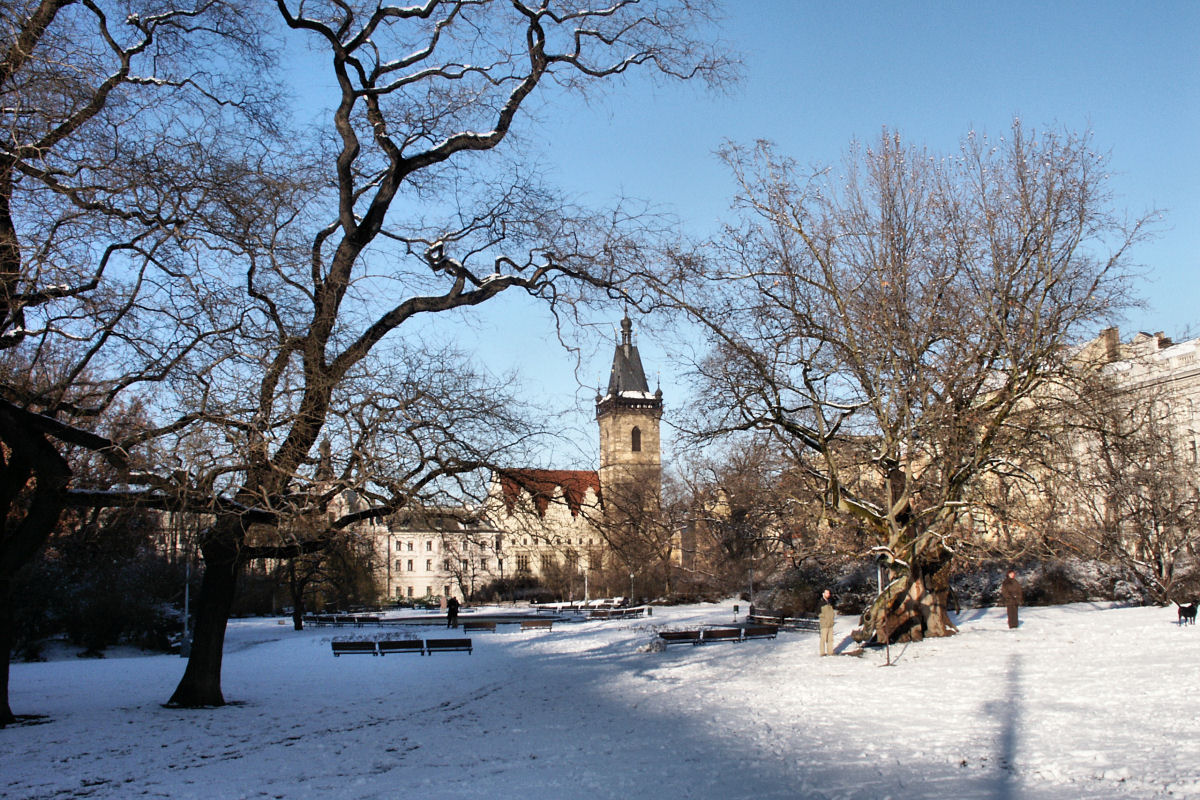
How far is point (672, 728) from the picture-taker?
12.0 metres

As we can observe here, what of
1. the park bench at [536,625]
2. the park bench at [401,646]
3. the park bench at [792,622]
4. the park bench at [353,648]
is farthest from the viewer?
the park bench at [536,625]

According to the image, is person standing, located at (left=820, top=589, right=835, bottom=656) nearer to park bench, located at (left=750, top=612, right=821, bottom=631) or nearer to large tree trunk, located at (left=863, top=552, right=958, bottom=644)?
large tree trunk, located at (left=863, top=552, right=958, bottom=644)

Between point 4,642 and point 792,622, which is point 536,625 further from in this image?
point 4,642

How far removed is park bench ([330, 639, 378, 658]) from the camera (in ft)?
82.6

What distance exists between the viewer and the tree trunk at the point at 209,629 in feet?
46.9

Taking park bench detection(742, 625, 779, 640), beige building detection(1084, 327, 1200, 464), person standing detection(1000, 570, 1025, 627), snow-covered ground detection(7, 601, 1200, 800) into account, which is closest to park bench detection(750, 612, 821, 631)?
park bench detection(742, 625, 779, 640)

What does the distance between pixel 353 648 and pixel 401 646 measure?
127 centimetres

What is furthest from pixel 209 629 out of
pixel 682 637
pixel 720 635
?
pixel 720 635

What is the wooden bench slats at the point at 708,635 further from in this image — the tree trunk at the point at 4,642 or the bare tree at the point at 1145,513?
the tree trunk at the point at 4,642

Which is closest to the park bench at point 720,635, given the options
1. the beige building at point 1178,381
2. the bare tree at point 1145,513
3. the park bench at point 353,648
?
the park bench at point 353,648

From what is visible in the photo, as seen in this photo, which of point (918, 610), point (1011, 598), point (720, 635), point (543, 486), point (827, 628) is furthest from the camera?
point (720, 635)

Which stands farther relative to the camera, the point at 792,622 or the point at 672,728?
the point at 792,622

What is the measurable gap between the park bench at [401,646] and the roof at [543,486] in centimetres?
1403

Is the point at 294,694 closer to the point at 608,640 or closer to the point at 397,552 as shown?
the point at 608,640
